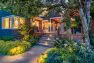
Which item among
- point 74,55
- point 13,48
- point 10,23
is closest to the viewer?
point 74,55

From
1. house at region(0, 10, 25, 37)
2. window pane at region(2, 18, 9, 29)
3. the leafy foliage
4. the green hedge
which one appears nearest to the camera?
the leafy foliage

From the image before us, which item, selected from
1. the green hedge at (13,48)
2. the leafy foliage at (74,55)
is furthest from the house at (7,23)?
the leafy foliage at (74,55)

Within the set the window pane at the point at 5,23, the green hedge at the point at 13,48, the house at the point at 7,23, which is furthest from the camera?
the window pane at the point at 5,23

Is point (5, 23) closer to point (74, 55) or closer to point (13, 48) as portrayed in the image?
point (13, 48)

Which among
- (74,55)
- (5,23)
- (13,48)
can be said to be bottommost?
(13,48)

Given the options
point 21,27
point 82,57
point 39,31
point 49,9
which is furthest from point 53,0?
point 39,31

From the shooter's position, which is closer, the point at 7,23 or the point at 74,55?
the point at 74,55

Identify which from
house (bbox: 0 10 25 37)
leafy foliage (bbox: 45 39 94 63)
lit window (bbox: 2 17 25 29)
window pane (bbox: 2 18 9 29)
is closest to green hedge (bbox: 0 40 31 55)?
leafy foliage (bbox: 45 39 94 63)

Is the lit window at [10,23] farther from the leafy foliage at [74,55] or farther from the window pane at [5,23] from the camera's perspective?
the leafy foliage at [74,55]

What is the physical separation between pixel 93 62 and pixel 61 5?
404cm

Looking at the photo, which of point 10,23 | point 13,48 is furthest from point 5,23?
point 13,48

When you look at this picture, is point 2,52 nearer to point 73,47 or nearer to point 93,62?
point 73,47

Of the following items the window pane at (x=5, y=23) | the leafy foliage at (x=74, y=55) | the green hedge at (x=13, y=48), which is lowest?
the green hedge at (x=13, y=48)

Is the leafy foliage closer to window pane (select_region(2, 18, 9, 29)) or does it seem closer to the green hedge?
the green hedge
